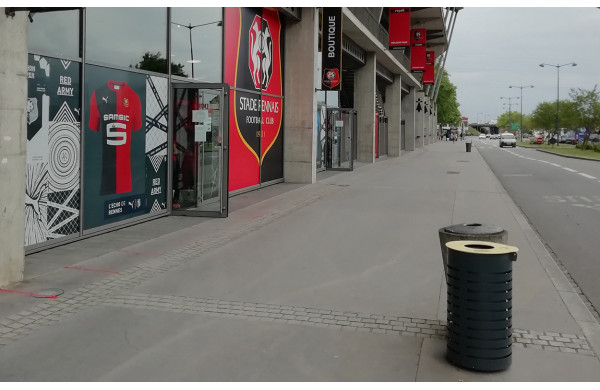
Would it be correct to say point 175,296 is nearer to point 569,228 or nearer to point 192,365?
point 192,365

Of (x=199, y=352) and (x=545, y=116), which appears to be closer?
(x=199, y=352)

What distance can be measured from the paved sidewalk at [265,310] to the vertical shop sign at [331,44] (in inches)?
413

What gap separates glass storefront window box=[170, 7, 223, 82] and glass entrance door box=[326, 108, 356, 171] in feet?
31.9

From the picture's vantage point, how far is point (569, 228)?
1098 centimetres

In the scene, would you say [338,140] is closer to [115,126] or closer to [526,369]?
[115,126]

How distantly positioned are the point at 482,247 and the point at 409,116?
161 feet

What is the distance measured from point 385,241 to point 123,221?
4.12m

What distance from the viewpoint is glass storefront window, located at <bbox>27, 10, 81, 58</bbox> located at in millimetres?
7684

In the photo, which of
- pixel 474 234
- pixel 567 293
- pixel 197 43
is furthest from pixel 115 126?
pixel 567 293

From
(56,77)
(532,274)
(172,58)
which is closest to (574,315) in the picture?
(532,274)

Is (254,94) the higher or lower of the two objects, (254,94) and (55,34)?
the higher

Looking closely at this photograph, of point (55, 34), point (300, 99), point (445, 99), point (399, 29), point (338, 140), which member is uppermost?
point (445, 99)

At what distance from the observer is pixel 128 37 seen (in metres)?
9.91

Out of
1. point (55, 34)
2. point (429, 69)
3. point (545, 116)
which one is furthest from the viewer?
point (545, 116)
